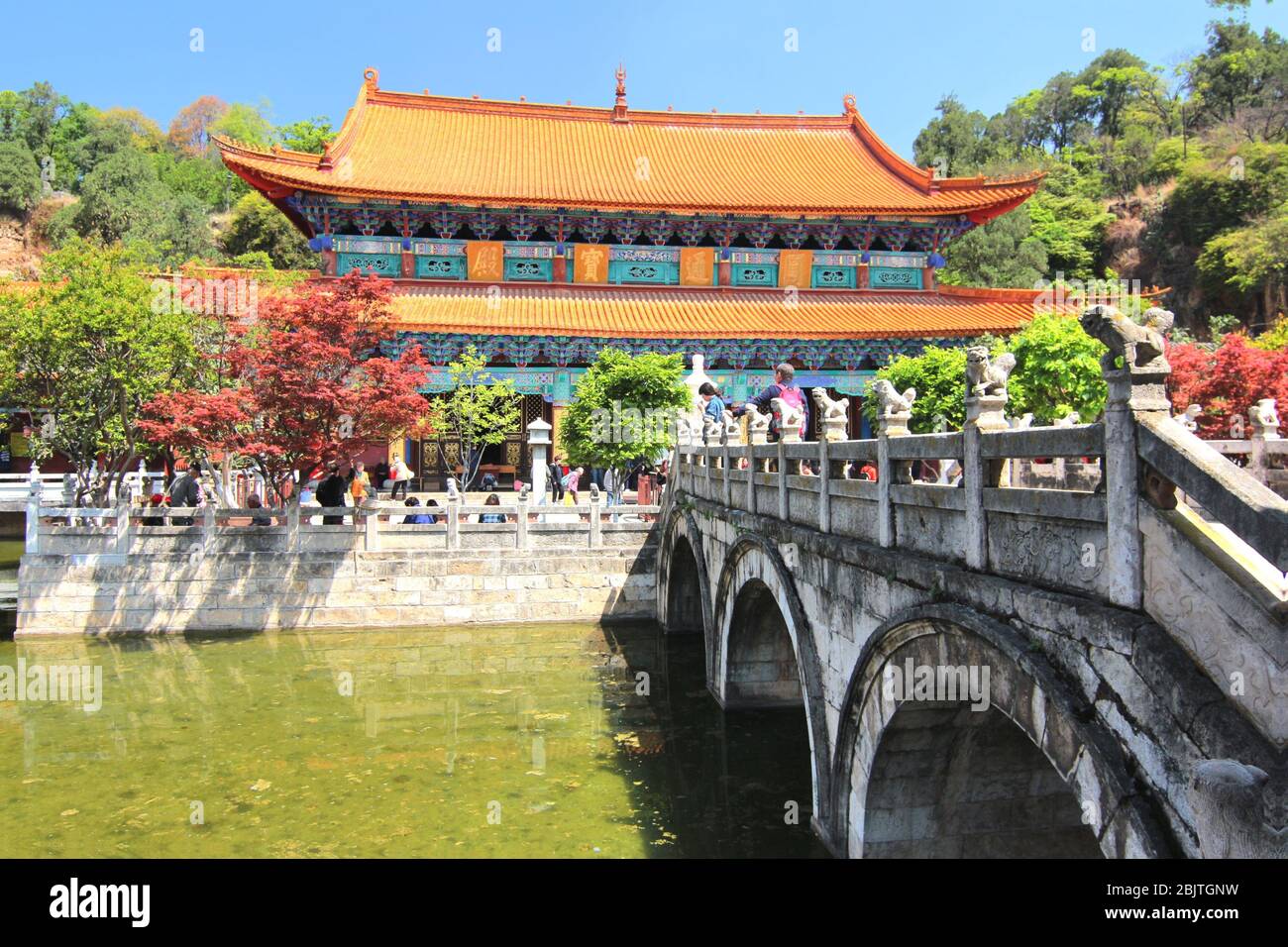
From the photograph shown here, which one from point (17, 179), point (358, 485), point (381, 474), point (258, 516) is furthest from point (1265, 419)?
point (17, 179)

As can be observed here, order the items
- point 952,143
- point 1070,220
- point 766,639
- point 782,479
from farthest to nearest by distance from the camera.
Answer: point 952,143
point 1070,220
point 766,639
point 782,479

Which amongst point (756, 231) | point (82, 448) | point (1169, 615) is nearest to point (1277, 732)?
point (1169, 615)

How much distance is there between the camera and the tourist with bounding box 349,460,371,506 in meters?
19.2

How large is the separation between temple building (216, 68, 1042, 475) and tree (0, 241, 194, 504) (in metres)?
5.99

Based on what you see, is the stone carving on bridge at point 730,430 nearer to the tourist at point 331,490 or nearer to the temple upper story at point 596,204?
the tourist at point 331,490

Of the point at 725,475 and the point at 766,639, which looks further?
the point at 766,639

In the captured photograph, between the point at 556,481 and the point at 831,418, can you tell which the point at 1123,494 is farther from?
the point at 556,481

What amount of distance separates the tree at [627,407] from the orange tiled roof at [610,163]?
313 inches

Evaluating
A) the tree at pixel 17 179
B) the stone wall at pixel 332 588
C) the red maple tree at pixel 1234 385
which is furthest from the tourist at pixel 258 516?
the tree at pixel 17 179

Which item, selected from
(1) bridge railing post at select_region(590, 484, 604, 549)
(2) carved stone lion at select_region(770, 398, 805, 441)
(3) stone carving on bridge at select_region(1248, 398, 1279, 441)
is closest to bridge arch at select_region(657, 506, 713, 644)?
(1) bridge railing post at select_region(590, 484, 604, 549)

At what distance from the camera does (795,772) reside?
10.8 meters

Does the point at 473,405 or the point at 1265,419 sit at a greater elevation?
the point at 473,405

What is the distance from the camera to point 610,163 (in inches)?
1164

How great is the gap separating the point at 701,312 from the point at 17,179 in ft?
139
